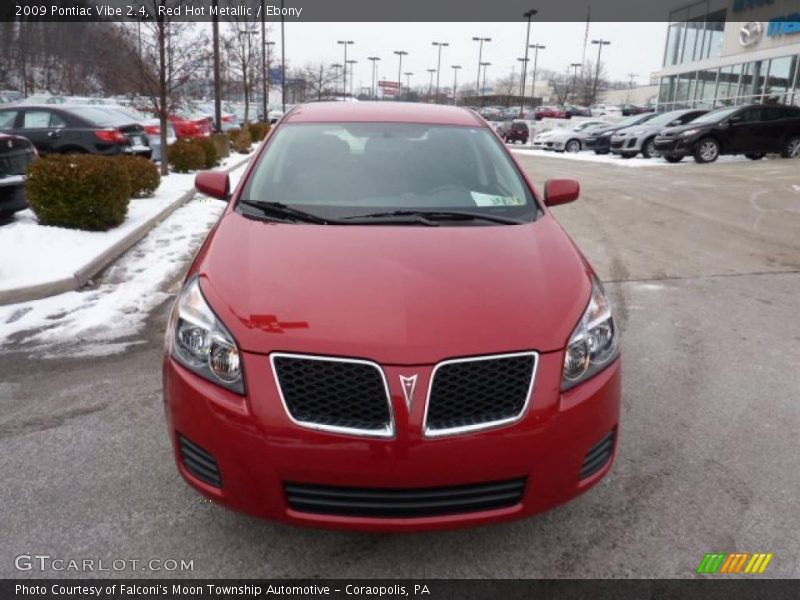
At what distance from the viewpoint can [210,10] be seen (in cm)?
1720

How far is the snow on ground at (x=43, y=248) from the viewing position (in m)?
5.63

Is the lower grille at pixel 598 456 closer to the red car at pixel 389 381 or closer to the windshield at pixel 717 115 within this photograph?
the red car at pixel 389 381

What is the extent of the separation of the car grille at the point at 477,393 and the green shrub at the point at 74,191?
6.18 meters

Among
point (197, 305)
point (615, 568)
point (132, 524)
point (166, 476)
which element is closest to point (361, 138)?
point (197, 305)

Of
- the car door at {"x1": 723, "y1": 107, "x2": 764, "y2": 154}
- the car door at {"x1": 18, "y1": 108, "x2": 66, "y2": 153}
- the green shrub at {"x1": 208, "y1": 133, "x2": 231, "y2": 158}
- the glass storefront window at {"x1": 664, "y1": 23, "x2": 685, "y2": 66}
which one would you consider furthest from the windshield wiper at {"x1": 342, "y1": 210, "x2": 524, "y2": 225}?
the glass storefront window at {"x1": 664, "y1": 23, "x2": 685, "y2": 66}

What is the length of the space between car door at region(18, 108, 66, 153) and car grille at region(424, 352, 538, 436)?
496 inches

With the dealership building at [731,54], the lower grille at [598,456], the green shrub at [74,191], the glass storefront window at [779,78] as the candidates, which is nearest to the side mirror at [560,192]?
the lower grille at [598,456]

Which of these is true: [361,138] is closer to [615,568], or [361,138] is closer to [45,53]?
[615,568]

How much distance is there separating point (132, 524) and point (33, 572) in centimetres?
38

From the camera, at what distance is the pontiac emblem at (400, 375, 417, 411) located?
7.06ft

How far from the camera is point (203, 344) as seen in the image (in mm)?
2369

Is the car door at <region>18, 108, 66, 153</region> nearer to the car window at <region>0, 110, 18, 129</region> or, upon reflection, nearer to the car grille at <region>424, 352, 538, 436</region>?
the car window at <region>0, 110, 18, 129</region>

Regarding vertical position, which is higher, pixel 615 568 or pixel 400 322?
pixel 400 322

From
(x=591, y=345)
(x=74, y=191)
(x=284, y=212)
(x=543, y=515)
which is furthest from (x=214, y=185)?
(x=74, y=191)
